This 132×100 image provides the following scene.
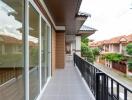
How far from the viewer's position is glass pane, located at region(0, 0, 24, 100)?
2307mm

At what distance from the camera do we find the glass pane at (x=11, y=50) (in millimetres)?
2307

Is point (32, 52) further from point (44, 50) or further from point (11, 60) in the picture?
point (44, 50)

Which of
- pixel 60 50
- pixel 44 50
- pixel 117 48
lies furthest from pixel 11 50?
pixel 117 48

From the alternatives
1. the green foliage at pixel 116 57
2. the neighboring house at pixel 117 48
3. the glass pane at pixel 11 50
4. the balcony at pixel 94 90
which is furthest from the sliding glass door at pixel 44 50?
the green foliage at pixel 116 57

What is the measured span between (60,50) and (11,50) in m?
9.94

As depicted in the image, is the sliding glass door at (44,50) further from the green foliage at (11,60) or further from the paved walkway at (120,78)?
the green foliage at (11,60)

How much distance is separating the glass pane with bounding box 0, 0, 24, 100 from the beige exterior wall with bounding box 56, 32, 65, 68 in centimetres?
917

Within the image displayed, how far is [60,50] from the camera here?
12570 millimetres

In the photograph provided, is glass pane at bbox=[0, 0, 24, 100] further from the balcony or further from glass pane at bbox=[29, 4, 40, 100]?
the balcony

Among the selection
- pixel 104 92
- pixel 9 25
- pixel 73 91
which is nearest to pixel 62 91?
pixel 73 91

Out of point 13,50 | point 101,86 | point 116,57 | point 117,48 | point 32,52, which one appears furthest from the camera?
point 117,48

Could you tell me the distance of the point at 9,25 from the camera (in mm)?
2564

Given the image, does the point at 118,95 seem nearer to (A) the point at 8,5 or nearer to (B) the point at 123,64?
(A) the point at 8,5

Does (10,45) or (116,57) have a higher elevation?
(10,45)
